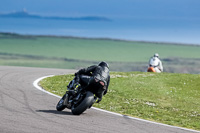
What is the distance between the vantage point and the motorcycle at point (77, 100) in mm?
16516

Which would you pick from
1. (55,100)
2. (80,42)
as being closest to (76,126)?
(55,100)

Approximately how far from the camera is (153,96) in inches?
896

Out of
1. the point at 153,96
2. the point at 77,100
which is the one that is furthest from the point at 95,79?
the point at 153,96

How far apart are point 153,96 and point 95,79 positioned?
6.76m

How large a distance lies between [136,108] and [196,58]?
108265 mm

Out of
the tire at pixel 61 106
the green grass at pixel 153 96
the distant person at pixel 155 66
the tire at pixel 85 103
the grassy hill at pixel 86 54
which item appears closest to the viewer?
the tire at pixel 85 103

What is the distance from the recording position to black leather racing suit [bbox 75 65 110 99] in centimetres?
1659

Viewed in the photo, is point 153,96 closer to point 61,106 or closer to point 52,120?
point 61,106

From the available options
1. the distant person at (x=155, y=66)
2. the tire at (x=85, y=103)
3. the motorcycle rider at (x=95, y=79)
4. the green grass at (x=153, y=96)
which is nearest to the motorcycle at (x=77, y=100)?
the tire at (x=85, y=103)

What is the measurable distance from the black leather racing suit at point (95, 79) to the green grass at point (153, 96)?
6.24 feet

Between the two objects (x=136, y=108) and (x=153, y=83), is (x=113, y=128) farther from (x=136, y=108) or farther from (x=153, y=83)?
(x=153, y=83)

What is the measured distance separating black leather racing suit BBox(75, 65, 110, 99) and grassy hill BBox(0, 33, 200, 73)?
253 ft

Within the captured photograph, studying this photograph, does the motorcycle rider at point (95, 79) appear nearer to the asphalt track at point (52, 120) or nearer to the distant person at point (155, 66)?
the asphalt track at point (52, 120)

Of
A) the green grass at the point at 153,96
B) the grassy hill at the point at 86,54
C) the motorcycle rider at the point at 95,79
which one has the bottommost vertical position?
the grassy hill at the point at 86,54
